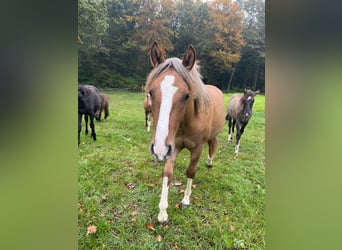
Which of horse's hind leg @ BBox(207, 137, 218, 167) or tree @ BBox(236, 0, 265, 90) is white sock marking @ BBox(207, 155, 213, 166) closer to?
horse's hind leg @ BBox(207, 137, 218, 167)

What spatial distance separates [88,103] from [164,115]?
0.45m

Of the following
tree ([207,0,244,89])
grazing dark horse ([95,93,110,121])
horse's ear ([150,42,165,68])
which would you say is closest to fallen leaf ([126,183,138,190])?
grazing dark horse ([95,93,110,121])

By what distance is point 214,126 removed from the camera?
131cm

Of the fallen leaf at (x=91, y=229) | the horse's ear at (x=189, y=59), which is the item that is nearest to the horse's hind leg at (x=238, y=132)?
the horse's ear at (x=189, y=59)

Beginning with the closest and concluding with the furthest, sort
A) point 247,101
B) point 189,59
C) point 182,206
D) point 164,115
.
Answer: point 164,115, point 189,59, point 247,101, point 182,206

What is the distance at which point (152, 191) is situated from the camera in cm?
124

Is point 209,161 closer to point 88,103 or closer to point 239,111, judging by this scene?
point 239,111

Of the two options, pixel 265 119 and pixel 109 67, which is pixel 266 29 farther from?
pixel 109 67

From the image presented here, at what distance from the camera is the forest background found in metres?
1.10

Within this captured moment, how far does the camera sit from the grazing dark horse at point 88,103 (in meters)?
1.06

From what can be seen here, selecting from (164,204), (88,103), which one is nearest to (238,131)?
(164,204)

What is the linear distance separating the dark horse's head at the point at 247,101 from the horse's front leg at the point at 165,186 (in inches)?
16.0
